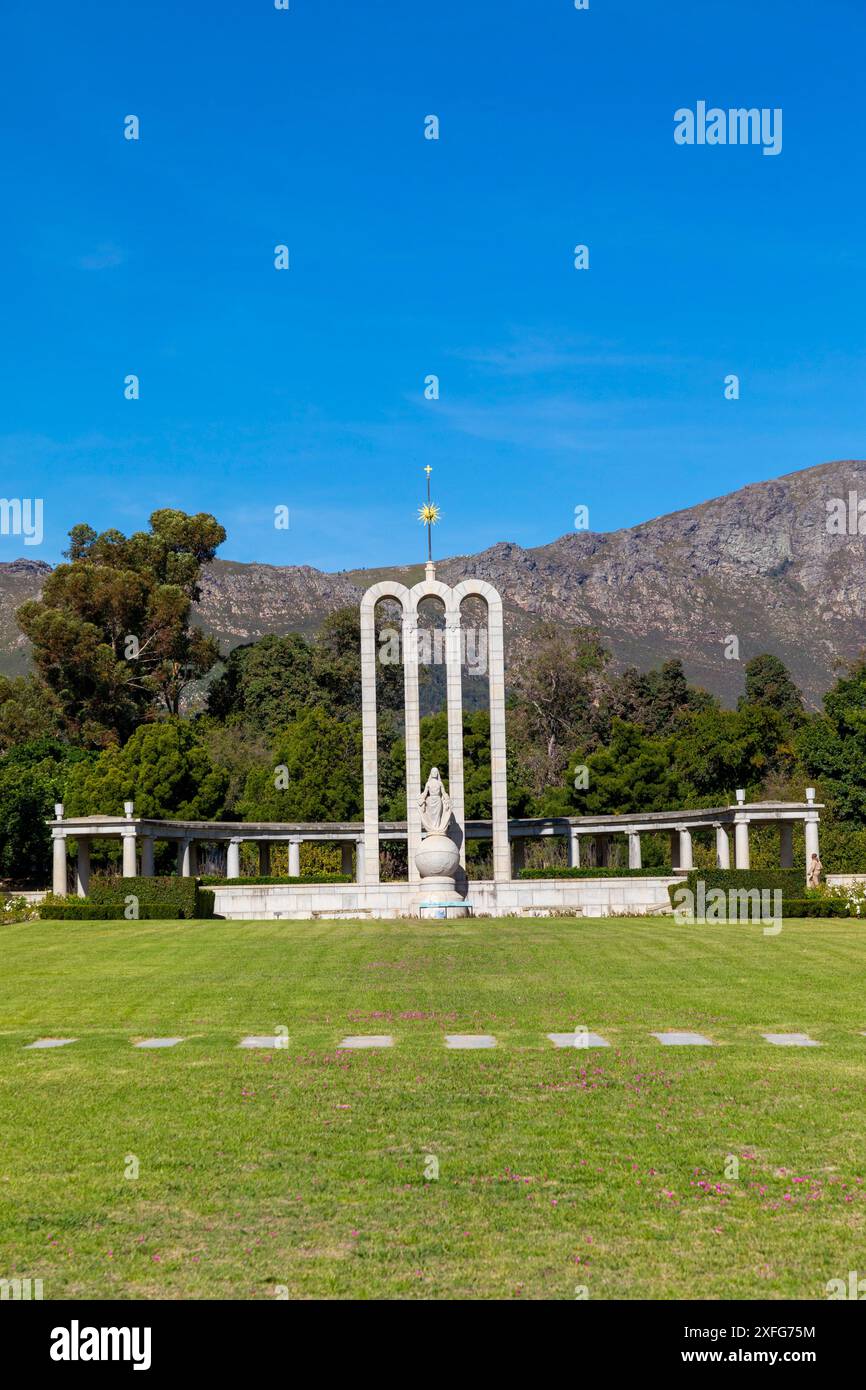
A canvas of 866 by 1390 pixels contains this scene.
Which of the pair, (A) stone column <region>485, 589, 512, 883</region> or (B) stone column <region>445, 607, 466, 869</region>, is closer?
(B) stone column <region>445, 607, 466, 869</region>

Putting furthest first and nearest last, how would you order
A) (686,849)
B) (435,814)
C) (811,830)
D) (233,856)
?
(686,849), (233,856), (811,830), (435,814)

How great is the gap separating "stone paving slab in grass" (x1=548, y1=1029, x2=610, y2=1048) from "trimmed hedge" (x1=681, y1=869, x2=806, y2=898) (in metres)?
27.3

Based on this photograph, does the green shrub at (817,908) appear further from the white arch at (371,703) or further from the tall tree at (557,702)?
the tall tree at (557,702)

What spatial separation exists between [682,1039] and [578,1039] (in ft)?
3.97

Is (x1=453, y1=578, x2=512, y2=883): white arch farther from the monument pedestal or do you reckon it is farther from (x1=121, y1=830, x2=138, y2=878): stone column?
→ (x1=121, y1=830, x2=138, y2=878): stone column

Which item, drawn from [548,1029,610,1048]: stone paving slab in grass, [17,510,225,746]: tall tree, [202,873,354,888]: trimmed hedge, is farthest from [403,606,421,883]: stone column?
[548,1029,610,1048]: stone paving slab in grass

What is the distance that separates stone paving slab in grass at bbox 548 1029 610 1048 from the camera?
14987 millimetres

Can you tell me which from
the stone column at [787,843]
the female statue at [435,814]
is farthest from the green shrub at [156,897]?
the stone column at [787,843]

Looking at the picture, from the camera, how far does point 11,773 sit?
6206 cm

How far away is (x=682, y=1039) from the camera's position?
15.4m

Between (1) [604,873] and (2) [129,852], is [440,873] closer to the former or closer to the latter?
(1) [604,873]

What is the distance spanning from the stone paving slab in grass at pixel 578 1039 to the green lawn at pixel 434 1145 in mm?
222

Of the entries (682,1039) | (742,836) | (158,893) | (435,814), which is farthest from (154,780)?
(682,1039)

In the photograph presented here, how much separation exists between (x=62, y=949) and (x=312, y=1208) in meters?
23.2
